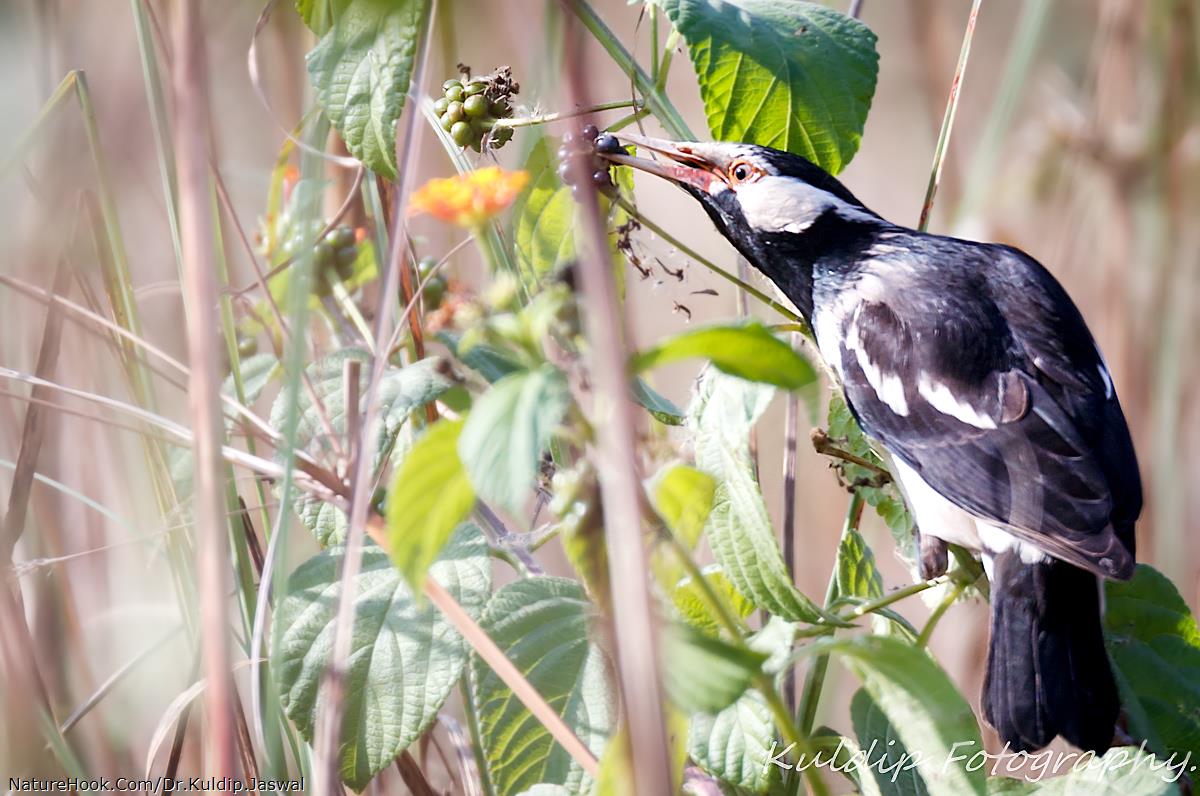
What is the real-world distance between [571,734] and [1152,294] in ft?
7.95

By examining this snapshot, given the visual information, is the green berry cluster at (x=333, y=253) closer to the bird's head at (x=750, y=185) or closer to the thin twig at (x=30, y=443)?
the thin twig at (x=30, y=443)

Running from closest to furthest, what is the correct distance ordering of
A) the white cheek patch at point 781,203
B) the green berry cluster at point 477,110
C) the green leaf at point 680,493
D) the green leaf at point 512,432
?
the green leaf at point 512,432 < the green leaf at point 680,493 < the green berry cluster at point 477,110 < the white cheek patch at point 781,203

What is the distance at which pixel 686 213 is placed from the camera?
4156 millimetres

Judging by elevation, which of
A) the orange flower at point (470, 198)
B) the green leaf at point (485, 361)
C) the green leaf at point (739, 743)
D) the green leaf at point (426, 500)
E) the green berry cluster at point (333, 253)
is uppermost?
the orange flower at point (470, 198)

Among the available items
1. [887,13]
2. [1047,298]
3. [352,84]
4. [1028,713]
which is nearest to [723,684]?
[352,84]

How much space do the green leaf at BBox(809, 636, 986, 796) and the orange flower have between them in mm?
443

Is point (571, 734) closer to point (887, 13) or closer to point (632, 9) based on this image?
point (632, 9)

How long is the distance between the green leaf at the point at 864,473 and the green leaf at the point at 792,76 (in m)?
0.39

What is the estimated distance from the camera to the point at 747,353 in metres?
0.83

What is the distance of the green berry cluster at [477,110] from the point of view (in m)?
1.42

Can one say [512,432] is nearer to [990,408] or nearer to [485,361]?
[485,361]

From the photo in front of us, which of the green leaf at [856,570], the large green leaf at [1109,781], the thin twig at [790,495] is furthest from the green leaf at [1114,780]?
the thin twig at [790,495]

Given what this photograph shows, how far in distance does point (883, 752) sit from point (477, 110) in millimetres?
908

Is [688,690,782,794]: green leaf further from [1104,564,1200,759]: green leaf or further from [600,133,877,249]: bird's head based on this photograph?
[600,133,877,249]: bird's head
